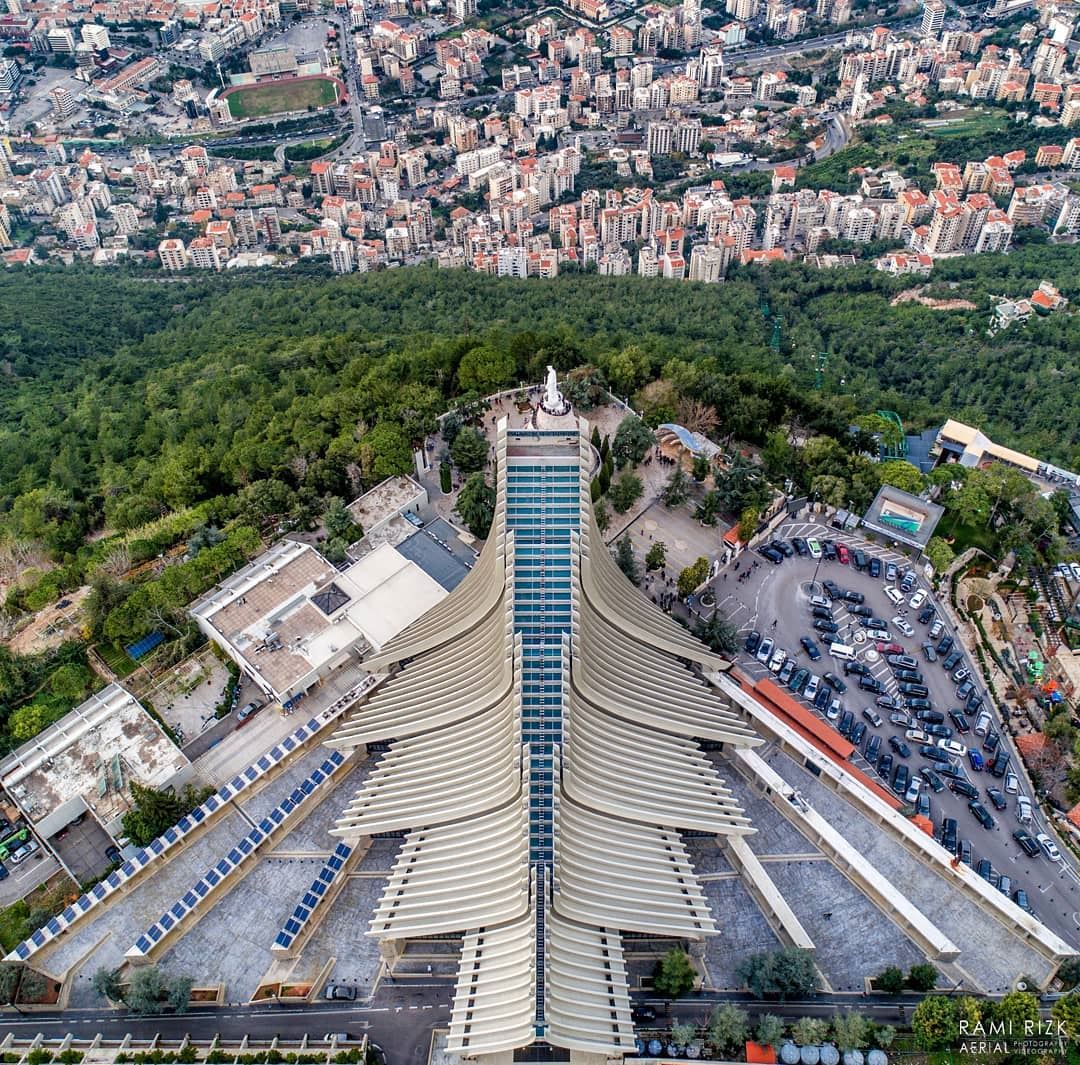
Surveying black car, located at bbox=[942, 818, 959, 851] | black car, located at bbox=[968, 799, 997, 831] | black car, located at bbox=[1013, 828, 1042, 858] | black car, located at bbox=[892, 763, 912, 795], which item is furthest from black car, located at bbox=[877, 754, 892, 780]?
black car, located at bbox=[1013, 828, 1042, 858]

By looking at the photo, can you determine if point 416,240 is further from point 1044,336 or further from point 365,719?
point 365,719

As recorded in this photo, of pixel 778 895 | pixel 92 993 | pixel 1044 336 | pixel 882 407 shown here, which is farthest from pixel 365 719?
pixel 1044 336

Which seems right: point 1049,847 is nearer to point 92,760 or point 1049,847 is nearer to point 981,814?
point 981,814

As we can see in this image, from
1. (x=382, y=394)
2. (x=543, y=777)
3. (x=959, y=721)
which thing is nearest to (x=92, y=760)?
(x=543, y=777)

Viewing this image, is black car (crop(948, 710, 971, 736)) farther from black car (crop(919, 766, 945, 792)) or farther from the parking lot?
black car (crop(919, 766, 945, 792))

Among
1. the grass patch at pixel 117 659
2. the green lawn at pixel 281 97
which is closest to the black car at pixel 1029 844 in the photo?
the grass patch at pixel 117 659

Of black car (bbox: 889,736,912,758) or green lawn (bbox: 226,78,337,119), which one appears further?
green lawn (bbox: 226,78,337,119)
